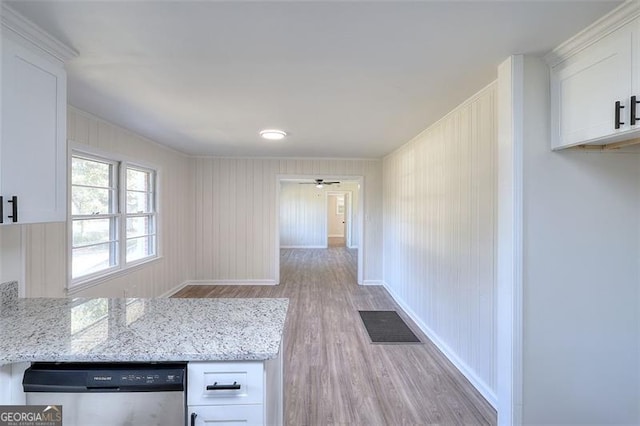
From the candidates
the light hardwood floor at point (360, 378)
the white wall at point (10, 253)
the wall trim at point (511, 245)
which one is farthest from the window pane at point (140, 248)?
the wall trim at point (511, 245)

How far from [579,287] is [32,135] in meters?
3.16

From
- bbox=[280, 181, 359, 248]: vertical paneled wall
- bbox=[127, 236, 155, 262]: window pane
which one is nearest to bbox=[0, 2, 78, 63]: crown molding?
bbox=[127, 236, 155, 262]: window pane

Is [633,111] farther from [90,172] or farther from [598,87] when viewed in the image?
[90,172]

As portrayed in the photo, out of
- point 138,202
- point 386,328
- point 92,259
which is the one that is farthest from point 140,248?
point 386,328

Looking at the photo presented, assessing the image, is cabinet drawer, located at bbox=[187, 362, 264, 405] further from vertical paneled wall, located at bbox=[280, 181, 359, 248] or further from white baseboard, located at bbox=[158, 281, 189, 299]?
vertical paneled wall, located at bbox=[280, 181, 359, 248]

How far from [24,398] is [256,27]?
6.33ft

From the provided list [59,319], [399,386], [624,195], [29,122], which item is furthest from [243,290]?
[624,195]

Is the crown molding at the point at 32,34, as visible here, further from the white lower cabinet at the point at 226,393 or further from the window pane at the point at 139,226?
the window pane at the point at 139,226

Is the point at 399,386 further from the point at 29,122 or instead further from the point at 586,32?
the point at 29,122

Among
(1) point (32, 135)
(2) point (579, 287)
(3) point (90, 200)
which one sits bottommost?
(2) point (579, 287)

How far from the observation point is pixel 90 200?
3.06 m

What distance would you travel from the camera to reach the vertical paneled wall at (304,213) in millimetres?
10477

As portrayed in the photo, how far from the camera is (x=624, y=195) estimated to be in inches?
64.8

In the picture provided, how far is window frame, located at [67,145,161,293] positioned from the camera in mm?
2725
